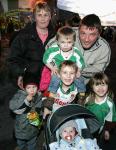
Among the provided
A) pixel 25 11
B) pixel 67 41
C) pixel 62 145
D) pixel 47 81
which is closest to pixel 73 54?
pixel 67 41

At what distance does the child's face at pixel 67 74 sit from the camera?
4863 mm

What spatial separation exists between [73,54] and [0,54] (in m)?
10.8

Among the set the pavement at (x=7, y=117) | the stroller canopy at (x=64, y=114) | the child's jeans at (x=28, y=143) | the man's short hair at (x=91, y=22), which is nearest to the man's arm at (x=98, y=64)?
the man's short hair at (x=91, y=22)

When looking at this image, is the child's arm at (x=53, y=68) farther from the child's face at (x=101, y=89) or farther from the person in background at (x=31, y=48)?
the child's face at (x=101, y=89)

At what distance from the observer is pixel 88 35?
5090mm

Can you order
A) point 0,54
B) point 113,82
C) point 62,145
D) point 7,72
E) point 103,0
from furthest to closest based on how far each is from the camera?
point 0,54
point 7,72
point 113,82
point 103,0
point 62,145

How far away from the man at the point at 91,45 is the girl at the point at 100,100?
16 centimetres

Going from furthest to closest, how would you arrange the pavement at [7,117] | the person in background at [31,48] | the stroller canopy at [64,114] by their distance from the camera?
the pavement at [7,117] < the person in background at [31,48] < the stroller canopy at [64,114]

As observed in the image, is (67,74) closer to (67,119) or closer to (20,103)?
(67,119)

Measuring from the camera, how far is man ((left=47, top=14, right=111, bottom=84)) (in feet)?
16.7

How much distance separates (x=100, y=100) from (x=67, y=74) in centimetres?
87

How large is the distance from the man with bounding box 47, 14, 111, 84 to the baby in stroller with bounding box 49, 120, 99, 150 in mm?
1206

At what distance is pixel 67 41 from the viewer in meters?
5.06

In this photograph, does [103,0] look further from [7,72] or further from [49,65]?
[49,65]
